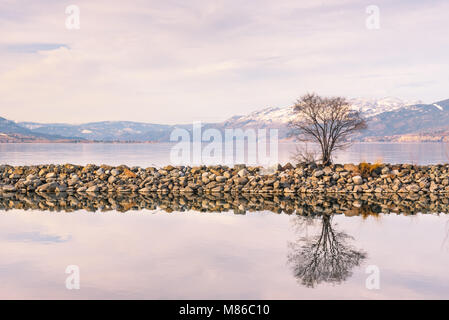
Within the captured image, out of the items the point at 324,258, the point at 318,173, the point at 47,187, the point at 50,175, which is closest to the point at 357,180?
the point at 318,173

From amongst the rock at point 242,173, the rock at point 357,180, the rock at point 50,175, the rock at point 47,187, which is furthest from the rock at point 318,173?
the rock at point 50,175

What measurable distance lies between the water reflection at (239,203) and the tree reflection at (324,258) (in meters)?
3.14

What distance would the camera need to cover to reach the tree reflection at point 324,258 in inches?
261

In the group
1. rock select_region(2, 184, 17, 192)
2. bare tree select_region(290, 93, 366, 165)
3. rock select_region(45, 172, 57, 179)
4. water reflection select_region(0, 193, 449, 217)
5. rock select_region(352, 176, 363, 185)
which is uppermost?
bare tree select_region(290, 93, 366, 165)

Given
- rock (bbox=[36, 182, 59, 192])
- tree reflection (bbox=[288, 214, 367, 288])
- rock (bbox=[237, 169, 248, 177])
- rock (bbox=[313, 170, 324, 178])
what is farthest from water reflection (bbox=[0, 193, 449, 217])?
tree reflection (bbox=[288, 214, 367, 288])

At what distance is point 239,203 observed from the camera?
14898 mm

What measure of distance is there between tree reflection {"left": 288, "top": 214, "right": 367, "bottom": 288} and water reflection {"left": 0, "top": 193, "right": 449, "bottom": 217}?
314 cm

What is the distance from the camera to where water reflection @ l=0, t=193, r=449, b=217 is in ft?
44.1

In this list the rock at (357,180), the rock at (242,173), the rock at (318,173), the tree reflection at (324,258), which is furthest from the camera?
the rock at (242,173)

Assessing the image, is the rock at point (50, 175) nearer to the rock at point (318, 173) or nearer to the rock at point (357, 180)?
the rock at point (318, 173)

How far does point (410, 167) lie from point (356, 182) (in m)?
3.70

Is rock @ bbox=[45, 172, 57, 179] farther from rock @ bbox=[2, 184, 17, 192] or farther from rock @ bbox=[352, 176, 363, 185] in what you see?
rock @ bbox=[352, 176, 363, 185]

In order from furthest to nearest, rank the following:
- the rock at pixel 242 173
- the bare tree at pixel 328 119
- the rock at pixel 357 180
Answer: the bare tree at pixel 328 119 < the rock at pixel 242 173 < the rock at pixel 357 180
